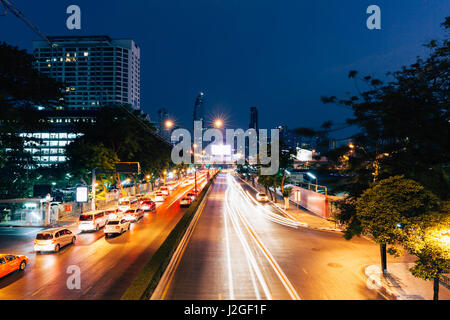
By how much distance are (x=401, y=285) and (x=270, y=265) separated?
6.43 m

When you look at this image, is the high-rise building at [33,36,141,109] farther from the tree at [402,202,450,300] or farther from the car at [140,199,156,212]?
the tree at [402,202,450,300]

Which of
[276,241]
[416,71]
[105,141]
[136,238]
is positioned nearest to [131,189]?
[105,141]

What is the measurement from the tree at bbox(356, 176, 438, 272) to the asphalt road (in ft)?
10.8

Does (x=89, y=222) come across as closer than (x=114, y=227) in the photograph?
No

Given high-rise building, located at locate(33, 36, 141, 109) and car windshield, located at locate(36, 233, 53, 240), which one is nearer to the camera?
car windshield, located at locate(36, 233, 53, 240)

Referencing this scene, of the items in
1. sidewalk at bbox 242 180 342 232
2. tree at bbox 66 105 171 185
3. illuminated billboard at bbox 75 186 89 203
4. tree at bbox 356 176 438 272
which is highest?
tree at bbox 66 105 171 185

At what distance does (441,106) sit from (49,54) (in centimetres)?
17345

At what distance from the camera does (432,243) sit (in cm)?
927

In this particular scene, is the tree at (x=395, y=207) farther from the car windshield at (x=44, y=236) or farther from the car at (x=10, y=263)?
the car windshield at (x=44, y=236)

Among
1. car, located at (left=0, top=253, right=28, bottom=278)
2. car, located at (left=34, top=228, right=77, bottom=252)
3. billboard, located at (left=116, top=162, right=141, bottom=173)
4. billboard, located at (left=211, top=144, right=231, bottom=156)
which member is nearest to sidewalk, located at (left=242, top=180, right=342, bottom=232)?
billboard, located at (left=116, top=162, right=141, bottom=173)

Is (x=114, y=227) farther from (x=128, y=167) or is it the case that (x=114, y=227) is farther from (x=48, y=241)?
(x=128, y=167)

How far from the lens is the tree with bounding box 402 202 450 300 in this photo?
906 cm

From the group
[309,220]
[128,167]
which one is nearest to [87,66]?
[128,167]

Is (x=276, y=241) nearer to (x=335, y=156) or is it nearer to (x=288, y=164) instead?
(x=335, y=156)
